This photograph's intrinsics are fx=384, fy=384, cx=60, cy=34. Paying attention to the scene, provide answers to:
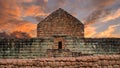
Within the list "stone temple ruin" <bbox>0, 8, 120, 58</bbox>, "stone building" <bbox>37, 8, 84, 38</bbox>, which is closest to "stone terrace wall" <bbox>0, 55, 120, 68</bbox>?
"stone temple ruin" <bbox>0, 8, 120, 58</bbox>

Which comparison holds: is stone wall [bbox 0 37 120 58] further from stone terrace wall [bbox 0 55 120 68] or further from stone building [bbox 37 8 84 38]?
stone terrace wall [bbox 0 55 120 68]

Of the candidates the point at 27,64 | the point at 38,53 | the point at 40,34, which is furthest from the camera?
the point at 40,34

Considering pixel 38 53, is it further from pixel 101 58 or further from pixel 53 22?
pixel 101 58

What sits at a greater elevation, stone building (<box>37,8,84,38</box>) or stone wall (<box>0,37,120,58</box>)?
stone building (<box>37,8,84,38</box>)

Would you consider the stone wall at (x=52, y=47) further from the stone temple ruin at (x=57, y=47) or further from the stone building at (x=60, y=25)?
the stone building at (x=60, y=25)

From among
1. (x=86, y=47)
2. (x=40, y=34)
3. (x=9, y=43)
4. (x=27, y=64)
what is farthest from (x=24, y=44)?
(x=27, y=64)

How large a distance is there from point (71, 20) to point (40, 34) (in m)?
2.65

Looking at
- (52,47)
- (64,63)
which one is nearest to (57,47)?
(52,47)

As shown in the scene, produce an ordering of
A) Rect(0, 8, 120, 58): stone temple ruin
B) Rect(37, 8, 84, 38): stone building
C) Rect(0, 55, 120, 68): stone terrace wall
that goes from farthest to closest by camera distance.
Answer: Rect(37, 8, 84, 38): stone building, Rect(0, 8, 120, 58): stone temple ruin, Rect(0, 55, 120, 68): stone terrace wall

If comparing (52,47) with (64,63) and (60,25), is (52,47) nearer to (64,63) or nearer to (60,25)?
(60,25)

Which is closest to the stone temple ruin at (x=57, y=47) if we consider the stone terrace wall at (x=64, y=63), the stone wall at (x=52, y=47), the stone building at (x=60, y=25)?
the stone wall at (x=52, y=47)

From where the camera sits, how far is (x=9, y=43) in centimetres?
2362

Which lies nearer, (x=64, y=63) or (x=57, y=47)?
(x=64, y=63)

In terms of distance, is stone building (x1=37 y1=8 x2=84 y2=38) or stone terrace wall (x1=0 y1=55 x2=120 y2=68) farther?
stone building (x1=37 y1=8 x2=84 y2=38)
